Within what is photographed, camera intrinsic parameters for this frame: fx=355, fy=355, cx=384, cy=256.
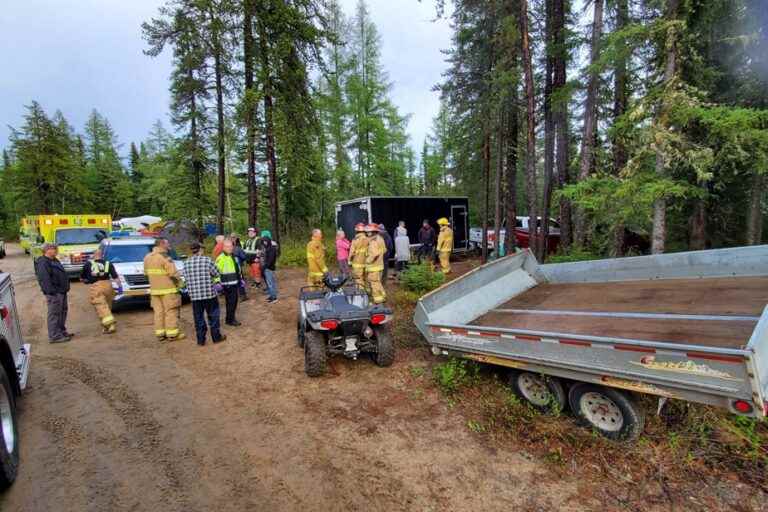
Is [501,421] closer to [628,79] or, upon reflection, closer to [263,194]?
[628,79]

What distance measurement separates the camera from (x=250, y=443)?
3480mm

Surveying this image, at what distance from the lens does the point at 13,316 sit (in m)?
4.11

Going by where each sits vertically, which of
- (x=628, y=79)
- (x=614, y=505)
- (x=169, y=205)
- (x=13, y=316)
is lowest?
(x=614, y=505)

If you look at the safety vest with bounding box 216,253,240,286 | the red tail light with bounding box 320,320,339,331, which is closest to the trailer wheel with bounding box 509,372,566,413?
the red tail light with bounding box 320,320,339,331

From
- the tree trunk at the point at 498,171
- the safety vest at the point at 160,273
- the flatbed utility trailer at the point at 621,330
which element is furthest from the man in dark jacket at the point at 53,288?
the tree trunk at the point at 498,171

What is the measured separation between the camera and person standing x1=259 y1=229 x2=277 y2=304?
8570mm

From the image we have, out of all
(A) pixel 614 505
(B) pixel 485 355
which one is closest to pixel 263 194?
(B) pixel 485 355

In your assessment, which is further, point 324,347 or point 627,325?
point 324,347

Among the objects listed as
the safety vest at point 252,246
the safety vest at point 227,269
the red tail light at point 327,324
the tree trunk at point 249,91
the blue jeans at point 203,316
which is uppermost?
the tree trunk at point 249,91

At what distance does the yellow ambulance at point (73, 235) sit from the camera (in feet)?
40.3

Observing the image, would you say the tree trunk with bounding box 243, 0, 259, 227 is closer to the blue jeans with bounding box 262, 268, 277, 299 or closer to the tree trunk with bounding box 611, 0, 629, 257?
the blue jeans with bounding box 262, 268, 277, 299

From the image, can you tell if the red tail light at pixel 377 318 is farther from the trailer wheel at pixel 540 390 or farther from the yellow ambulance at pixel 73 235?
the yellow ambulance at pixel 73 235

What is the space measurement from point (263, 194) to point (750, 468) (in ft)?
74.9

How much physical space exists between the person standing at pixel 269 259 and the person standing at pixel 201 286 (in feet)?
7.55
